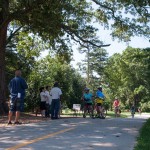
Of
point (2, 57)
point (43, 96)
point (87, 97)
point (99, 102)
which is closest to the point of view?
point (99, 102)

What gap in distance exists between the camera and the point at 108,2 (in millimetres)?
24562

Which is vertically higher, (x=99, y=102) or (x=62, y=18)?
(x=62, y=18)

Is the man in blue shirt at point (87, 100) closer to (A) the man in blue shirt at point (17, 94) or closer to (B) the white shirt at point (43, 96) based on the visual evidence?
(B) the white shirt at point (43, 96)

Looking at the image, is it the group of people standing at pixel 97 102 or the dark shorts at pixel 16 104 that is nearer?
the dark shorts at pixel 16 104

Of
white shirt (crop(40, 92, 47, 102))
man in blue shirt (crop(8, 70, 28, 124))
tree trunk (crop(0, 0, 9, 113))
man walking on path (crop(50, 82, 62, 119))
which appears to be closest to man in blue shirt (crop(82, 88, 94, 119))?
white shirt (crop(40, 92, 47, 102))

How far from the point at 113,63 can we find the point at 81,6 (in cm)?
6998

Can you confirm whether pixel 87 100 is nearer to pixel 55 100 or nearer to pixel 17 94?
pixel 55 100

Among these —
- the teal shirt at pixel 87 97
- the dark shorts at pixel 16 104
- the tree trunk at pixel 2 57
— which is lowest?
the dark shorts at pixel 16 104

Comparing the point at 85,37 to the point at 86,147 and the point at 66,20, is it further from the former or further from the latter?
the point at 86,147

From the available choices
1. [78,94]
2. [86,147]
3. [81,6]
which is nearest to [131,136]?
[86,147]

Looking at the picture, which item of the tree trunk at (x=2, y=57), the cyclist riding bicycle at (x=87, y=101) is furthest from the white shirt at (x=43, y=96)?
the tree trunk at (x=2, y=57)

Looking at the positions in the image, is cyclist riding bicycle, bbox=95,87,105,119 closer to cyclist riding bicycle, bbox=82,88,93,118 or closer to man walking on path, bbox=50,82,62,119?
cyclist riding bicycle, bbox=82,88,93,118

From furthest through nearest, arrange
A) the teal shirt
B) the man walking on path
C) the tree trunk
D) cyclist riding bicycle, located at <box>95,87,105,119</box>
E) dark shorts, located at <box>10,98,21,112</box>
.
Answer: the tree trunk
the teal shirt
cyclist riding bicycle, located at <box>95,87,105,119</box>
the man walking on path
dark shorts, located at <box>10,98,21,112</box>

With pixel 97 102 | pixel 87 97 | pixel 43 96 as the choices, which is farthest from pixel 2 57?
pixel 97 102
